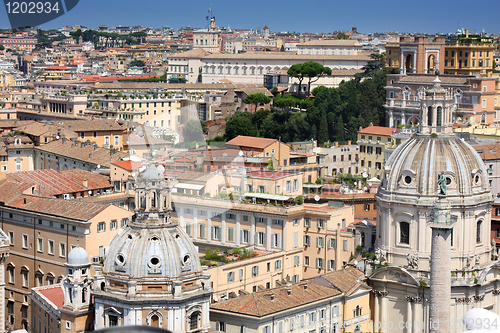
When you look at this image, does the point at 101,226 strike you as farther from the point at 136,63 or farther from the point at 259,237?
the point at 136,63

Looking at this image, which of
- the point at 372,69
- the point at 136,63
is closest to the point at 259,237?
the point at 372,69

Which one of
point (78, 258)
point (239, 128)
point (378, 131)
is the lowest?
point (78, 258)

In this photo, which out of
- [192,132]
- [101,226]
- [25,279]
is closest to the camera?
[101,226]

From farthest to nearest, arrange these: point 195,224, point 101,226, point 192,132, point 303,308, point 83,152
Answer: point 83,152 < point 192,132 < point 195,224 < point 101,226 < point 303,308

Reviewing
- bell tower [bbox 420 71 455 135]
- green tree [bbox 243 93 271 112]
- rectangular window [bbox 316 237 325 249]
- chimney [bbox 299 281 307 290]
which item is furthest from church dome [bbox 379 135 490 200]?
green tree [bbox 243 93 271 112]

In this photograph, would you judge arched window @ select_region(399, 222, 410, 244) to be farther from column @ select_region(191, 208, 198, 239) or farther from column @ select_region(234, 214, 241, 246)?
column @ select_region(191, 208, 198, 239)

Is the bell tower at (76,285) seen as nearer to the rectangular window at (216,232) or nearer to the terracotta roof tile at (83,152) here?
the rectangular window at (216,232)

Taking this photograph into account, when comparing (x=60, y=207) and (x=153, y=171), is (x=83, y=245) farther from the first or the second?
(x=153, y=171)

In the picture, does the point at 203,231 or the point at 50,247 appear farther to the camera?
the point at 203,231
